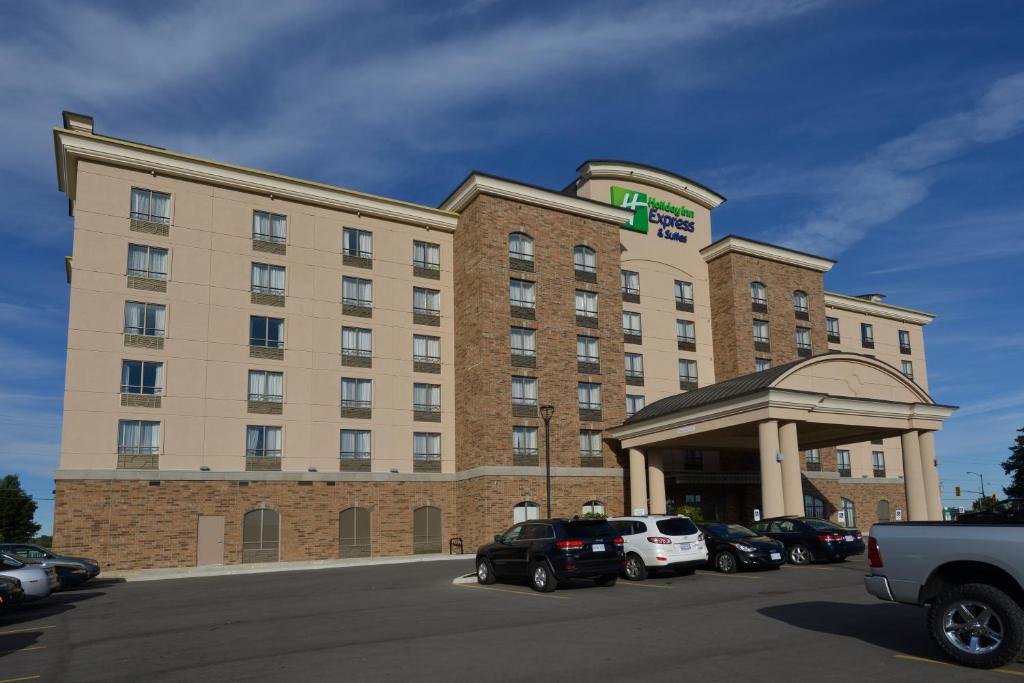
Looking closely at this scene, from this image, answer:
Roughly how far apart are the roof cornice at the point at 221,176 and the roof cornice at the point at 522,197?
123 centimetres

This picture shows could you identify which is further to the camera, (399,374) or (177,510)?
(399,374)

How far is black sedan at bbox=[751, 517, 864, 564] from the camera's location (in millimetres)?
23281

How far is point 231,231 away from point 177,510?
12.7 meters

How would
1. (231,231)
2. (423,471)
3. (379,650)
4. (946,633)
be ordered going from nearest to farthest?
1. (946,633)
2. (379,650)
3. (231,231)
4. (423,471)

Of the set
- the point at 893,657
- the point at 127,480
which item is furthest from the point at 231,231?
the point at 893,657

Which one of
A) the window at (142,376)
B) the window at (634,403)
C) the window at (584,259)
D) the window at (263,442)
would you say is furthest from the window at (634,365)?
the window at (142,376)

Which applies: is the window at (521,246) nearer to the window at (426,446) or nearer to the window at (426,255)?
the window at (426,255)

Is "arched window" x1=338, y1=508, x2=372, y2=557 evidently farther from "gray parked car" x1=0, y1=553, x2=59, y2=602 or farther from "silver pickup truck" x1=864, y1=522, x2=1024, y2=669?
"silver pickup truck" x1=864, y1=522, x2=1024, y2=669

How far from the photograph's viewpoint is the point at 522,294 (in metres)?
41.1

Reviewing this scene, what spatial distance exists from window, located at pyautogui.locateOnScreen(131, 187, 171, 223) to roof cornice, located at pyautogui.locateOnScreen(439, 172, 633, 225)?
14.1 metres

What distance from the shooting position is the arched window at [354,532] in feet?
123

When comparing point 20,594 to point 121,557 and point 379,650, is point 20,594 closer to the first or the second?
point 379,650

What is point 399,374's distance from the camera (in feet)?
133

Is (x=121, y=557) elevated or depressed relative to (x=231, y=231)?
depressed
